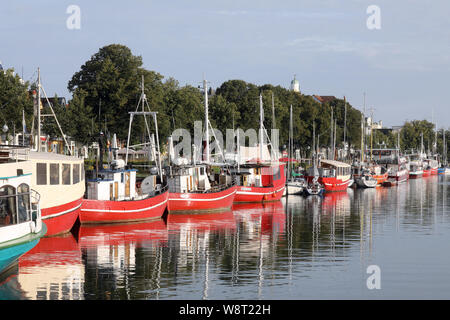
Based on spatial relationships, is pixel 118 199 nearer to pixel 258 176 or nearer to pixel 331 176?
pixel 258 176

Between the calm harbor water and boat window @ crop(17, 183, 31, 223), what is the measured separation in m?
2.92

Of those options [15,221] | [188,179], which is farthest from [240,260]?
[188,179]

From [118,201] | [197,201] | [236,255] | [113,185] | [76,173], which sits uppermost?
[76,173]

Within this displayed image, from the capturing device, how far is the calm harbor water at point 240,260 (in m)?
30.4

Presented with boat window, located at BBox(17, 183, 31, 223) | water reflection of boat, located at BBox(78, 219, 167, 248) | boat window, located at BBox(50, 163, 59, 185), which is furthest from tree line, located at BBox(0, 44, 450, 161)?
boat window, located at BBox(17, 183, 31, 223)

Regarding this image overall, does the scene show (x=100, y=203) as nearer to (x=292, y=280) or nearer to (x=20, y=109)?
(x=292, y=280)

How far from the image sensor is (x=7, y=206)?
28984 millimetres

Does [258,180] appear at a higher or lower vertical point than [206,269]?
higher

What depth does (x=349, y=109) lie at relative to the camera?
6599 inches

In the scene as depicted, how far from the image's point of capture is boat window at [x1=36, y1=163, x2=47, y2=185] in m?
40.2

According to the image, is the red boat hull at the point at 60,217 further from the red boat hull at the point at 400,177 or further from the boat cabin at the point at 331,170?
the red boat hull at the point at 400,177

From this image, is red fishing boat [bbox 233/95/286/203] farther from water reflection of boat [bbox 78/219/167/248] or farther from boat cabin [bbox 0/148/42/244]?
boat cabin [bbox 0/148/42/244]

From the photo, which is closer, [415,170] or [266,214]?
[266,214]

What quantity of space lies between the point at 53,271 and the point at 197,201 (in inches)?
1068
